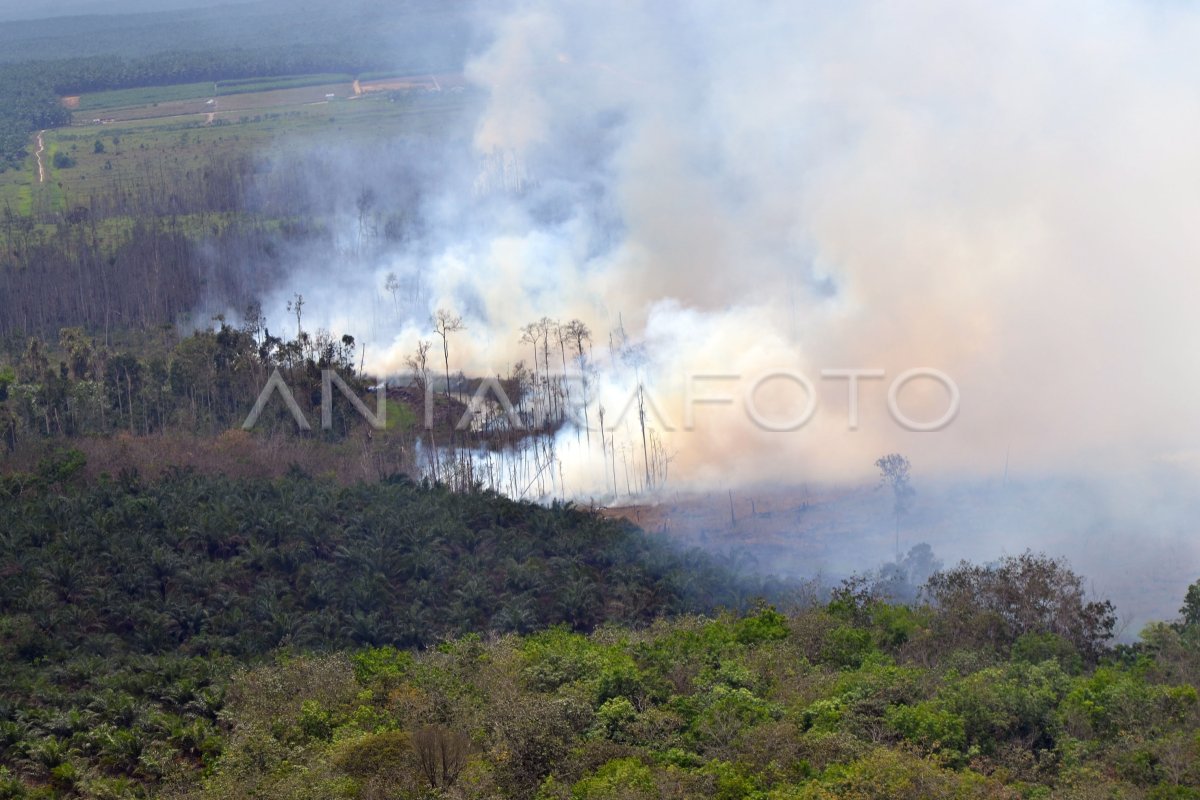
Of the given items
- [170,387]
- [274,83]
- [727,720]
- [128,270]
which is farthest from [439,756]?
[274,83]

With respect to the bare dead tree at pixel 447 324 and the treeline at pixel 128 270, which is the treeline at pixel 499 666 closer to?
the bare dead tree at pixel 447 324

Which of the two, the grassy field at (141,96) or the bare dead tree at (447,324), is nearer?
the bare dead tree at (447,324)

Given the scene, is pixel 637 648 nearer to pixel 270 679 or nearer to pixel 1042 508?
pixel 270 679

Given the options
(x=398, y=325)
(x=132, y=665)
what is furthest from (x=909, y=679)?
(x=398, y=325)

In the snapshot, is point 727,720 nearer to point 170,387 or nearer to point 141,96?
point 170,387

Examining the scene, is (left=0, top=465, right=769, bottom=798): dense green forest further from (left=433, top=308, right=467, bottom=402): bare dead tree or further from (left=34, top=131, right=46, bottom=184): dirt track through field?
(left=34, top=131, right=46, bottom=184): dirt track through field

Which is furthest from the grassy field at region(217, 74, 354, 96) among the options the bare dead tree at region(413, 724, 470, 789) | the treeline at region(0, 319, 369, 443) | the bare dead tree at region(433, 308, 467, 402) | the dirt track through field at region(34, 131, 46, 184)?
the bare dead tree at region(413, 724, 470, 789)

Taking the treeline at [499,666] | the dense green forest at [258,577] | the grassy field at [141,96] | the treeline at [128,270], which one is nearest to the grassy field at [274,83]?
the grassy field at [141,96]
